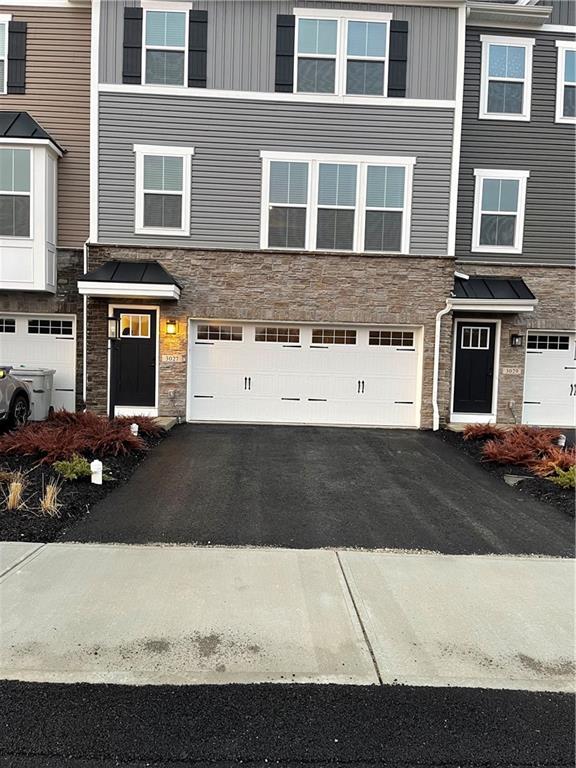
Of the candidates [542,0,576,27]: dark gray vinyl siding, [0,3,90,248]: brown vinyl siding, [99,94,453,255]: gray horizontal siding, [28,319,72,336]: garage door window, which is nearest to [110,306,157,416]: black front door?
[28,319,72,336]: garage door window

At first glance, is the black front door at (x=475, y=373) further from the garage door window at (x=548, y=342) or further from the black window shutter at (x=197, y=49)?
the black window shutter at (x=197, y=49)

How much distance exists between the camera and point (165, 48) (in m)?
10.2

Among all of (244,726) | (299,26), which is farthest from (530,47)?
(244,726)

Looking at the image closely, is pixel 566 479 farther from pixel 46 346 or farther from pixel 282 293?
pixel 46 346

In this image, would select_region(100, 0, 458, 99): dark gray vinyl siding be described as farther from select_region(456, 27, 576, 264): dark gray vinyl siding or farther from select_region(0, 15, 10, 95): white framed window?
select_region(0, 15, 10, 95): white framed window

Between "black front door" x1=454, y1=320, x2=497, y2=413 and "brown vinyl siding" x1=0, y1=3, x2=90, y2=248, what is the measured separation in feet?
28.8

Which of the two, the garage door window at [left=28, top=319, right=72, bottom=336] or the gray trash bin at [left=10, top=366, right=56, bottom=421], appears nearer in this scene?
the gray trash bin at [left=10, top=366, right=56, bottom=421]

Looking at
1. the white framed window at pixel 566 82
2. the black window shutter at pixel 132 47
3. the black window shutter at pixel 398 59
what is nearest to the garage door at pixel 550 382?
the white framed window at pixel 566 82

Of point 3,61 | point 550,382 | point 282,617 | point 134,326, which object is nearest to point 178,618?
point 282,617

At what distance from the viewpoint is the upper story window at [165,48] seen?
33.3 ft

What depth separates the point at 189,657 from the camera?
292 cm

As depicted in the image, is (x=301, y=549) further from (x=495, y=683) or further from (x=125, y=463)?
(x=125, y=463)

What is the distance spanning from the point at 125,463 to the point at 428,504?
4.19 m

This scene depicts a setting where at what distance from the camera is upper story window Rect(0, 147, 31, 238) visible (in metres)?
10.1
